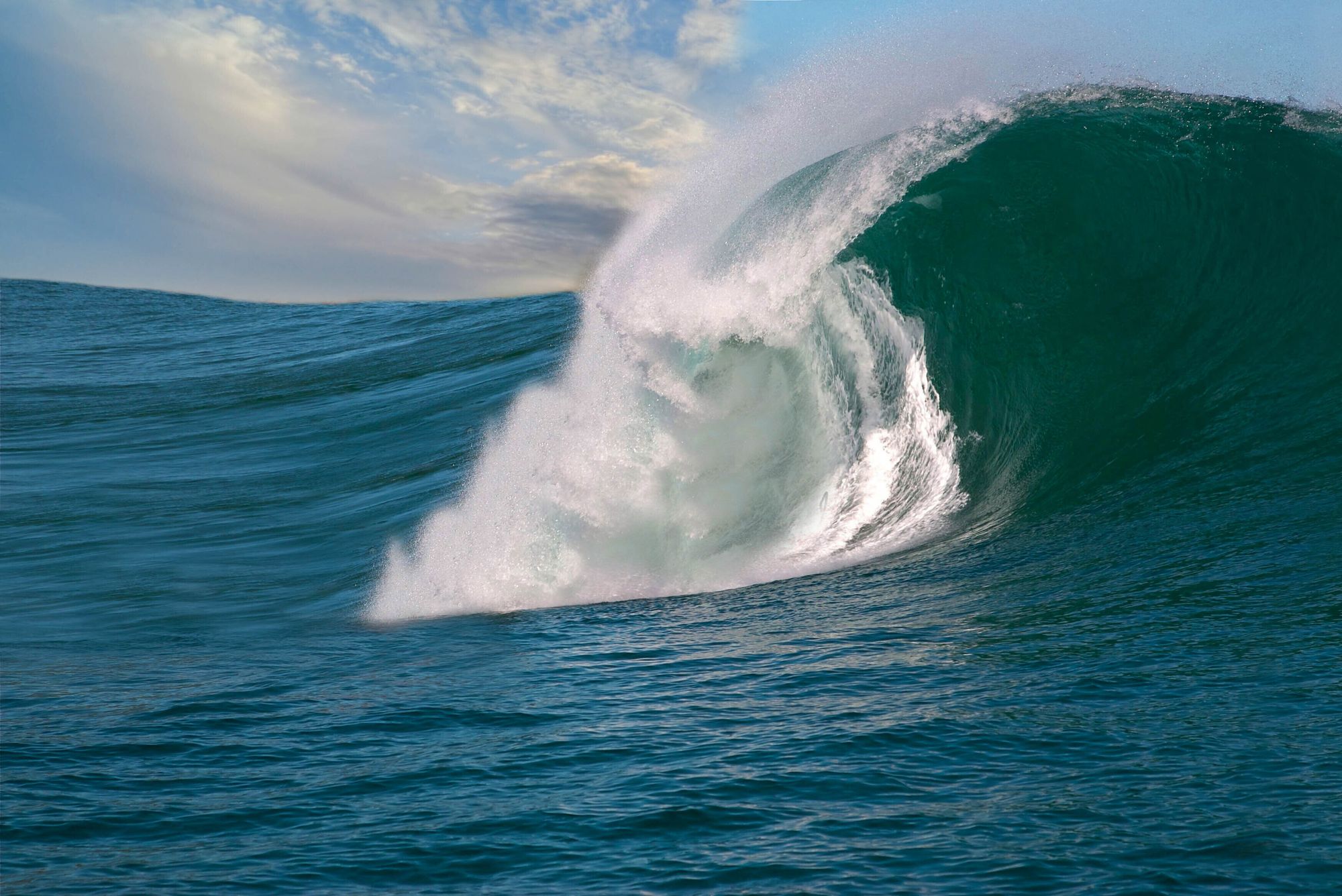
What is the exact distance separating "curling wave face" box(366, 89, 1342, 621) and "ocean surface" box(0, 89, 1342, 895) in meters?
0.04

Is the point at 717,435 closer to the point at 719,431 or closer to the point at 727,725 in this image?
the point at 719,431

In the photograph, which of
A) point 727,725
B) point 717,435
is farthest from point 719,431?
point 727,725

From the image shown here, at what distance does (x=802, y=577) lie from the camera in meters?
6.95

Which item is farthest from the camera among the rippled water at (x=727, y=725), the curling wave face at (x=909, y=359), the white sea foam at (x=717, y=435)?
the curling wave face at (x=909, y=359)

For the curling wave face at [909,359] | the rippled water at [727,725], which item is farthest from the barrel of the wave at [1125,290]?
the rippled water at [727,725]

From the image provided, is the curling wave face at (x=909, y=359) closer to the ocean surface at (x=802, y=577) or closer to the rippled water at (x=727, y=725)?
the ocean surface at (x=802, y=577)

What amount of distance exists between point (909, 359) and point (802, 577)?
273cm

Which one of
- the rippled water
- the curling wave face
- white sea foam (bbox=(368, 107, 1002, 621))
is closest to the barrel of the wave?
the curling wave face

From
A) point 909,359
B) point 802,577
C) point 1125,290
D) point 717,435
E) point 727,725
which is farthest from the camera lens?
point 1125,290

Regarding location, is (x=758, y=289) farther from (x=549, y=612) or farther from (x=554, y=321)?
(x=554, y=321)

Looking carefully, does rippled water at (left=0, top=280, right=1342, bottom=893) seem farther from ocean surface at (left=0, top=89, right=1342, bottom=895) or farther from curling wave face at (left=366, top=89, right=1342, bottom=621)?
curling wave face at (left=366, top=89, right=1342, bottom=621)

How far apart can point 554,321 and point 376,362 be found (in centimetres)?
328

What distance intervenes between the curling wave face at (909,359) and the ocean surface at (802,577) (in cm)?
4

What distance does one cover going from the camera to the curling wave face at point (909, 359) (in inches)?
304
